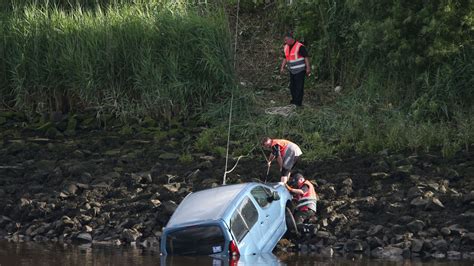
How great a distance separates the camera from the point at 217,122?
2694cm

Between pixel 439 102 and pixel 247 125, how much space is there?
4.16m

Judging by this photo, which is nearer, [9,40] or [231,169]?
[231,169]

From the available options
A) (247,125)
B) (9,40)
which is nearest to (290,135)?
(247,125)

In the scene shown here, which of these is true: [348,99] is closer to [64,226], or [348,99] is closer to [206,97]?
[206,97]

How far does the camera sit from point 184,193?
74.1 feet

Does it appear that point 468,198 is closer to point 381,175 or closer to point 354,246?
point 381,175

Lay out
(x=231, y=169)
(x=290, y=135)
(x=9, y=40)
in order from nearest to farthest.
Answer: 1. (x=231, y=169)
2. (x=290, y=135)
3. (x=9, y=40)

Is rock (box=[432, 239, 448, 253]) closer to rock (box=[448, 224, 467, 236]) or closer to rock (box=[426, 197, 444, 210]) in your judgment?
rock (box=[448, 224, 467, 236])

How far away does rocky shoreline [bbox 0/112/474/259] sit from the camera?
20172mm

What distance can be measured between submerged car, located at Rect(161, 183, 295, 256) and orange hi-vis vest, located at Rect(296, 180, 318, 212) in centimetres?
95

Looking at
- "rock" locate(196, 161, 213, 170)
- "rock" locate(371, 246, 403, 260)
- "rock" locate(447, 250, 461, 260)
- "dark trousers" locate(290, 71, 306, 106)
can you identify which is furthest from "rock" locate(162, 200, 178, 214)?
"dark trousers" locate(290, 71, 306, 106)

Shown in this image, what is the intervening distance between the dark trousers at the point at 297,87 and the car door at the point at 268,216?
7725mm

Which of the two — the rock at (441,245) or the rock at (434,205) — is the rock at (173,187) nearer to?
the rock at (434,205)

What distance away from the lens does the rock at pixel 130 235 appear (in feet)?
69.4
